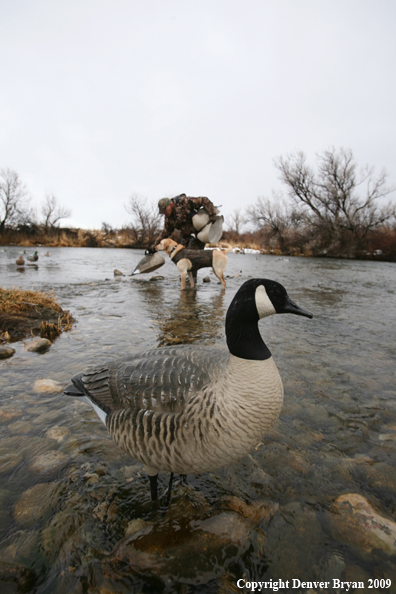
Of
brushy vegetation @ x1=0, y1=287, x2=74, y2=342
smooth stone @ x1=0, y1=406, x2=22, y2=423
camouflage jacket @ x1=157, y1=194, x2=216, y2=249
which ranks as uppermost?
camouflage jacket @ x1=157, y1=194, x2=216, y2=249

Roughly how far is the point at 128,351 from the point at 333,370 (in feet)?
9.61

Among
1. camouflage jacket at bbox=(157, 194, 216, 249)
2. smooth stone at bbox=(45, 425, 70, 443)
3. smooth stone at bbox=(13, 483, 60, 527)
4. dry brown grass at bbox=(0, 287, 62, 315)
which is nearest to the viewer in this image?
smooth stone at bbox=(13, 483, 60, 527)

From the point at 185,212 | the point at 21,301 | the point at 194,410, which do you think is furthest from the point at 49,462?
the point at 185,212

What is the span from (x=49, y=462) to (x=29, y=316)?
415cm

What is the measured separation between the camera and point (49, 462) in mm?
2154

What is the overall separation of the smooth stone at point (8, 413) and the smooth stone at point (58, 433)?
1.45 feet

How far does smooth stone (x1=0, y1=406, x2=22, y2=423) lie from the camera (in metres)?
2.61

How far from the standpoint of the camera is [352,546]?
63.3 inches

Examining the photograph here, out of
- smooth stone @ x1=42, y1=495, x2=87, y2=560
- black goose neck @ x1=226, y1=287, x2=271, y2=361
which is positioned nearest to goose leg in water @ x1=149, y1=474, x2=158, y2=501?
smooth stone @ x1=42, y1=495, x2=87, y2=560

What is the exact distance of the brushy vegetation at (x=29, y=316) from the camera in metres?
4.86

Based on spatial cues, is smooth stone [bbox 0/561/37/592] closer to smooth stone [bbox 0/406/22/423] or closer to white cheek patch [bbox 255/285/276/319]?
smooth stone [bbox 0/406/22/423]

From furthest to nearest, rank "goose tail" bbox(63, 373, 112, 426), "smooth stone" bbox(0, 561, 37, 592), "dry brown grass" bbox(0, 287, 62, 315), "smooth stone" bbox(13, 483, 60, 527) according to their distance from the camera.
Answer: "dry brown grass" bbox(0, 287, 62, 315) < "goose tail" bbox(63, 373, 112, 426) < "smooth stone" bbox(13, 483, 60, 527) < "smooth stone" bbox(0, 561, 37, 592)

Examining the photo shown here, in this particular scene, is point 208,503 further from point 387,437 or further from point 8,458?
point 387,437

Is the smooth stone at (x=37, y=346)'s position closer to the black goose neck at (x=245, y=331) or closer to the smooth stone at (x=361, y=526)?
the black goose neck at (x=245, y=331)
